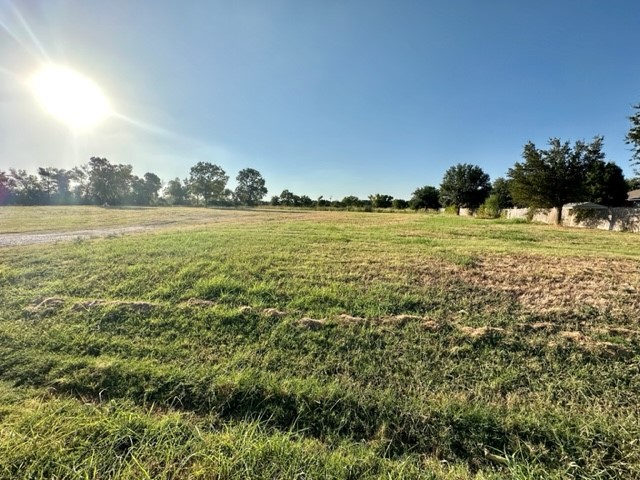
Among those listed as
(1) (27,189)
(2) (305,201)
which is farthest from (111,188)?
(2) (305,201)

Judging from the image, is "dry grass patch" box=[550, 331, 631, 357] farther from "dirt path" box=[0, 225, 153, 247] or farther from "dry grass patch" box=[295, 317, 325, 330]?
"dirt path" box=[0, 225, 153, 247]

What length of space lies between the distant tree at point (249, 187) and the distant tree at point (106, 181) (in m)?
26.2

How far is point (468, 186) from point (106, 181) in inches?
2660

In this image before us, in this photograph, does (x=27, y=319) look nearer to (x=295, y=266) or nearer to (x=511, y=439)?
(x=295, y=266)

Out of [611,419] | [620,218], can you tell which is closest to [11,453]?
[611,419]

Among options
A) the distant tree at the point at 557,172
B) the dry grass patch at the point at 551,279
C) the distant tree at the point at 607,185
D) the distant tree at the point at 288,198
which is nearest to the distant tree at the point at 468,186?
the distant tree at the point at 607,185

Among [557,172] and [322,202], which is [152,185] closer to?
[322,202]

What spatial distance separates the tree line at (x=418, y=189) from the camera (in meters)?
19.8

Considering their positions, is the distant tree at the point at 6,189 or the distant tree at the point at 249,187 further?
the distant tree at the point at 249,187

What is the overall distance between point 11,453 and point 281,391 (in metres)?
1.78

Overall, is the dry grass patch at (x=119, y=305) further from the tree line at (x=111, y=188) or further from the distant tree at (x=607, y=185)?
the tree line at (x=111, y=188)

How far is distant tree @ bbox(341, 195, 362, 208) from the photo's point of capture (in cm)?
6797

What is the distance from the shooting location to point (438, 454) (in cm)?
203

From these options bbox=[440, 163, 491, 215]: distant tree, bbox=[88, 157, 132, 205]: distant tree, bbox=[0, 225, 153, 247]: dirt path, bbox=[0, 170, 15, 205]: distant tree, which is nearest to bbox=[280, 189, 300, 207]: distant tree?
bbox=[88, 157, 132, 205]: distant tree
